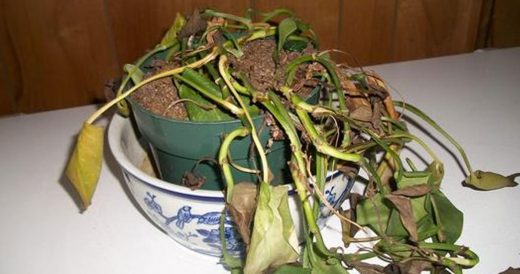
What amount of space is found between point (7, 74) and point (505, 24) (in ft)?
3.05

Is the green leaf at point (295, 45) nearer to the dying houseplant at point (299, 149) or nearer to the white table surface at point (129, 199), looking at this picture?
the dying houseplant at point (299, 149)

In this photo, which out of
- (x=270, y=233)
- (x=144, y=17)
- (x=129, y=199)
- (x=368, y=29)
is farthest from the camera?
(x=368, y=29)

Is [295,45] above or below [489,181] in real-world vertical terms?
above

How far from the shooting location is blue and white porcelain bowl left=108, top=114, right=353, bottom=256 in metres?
0.31

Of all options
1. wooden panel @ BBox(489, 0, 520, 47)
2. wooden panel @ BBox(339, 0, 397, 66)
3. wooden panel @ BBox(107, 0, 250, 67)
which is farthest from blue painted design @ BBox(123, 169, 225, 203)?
wooden panel @ BBox(489, 0, 520, 47)

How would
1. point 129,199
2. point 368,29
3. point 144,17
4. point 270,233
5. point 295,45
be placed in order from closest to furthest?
point 270,233, point 295,45, point 129,199, point 144,17, point 368,29

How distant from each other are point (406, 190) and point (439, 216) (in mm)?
47

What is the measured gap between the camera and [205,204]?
31 centimetres

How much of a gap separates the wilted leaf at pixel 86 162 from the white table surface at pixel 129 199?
12 cm

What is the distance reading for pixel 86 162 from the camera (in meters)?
0.30

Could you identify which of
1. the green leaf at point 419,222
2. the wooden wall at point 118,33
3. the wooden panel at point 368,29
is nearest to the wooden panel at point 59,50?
the wooden wall at point 118,33

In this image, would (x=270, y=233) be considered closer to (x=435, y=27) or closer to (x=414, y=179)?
(x=414, y=179)

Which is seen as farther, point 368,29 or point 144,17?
point 368,29

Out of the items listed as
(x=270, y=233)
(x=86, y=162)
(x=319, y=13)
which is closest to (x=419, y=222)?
(x=270, y=233)
